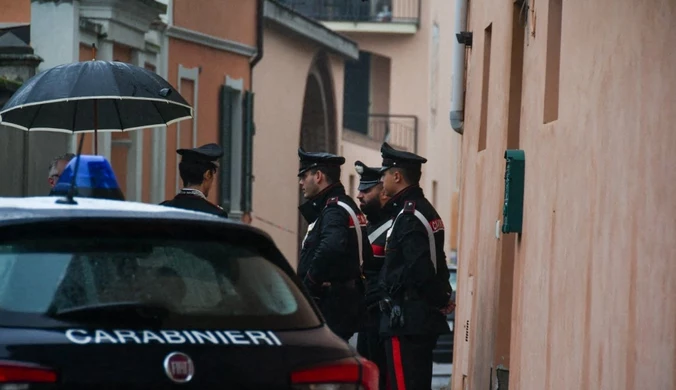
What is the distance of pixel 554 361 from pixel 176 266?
3828 millimetres

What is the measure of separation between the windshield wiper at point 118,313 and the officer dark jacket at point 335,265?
5.80m

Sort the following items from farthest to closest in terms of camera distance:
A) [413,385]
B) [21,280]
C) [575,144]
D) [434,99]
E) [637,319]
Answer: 1. [434,99]
2. [413,385]
3. [575,144]
4. [637,319]
5. [21,280]

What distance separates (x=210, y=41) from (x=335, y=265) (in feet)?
43.7

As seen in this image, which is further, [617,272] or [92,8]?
[92,8]

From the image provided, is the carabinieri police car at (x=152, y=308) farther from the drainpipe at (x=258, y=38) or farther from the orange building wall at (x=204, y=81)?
the drainpipe at (x=258, y=38)

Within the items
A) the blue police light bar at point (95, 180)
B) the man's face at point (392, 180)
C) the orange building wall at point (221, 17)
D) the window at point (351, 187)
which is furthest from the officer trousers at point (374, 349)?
the window at point (351, 187)

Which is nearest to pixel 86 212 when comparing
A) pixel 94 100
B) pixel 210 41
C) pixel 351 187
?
pixel 94 100

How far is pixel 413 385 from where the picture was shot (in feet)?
36.9

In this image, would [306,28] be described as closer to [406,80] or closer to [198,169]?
[406,80]

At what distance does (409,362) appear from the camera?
444 inches

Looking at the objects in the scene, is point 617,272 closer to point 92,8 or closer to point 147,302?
point 147,302

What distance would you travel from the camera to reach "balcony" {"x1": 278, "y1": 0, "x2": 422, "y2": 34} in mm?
43031

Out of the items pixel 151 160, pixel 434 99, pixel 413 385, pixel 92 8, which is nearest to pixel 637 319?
pixel 413 385

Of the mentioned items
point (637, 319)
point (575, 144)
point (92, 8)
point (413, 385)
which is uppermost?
point (92, 8)
